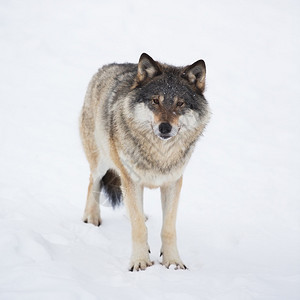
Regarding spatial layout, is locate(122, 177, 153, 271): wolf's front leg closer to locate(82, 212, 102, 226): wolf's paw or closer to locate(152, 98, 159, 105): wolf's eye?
locate(152, 98, 159, 105): wolf's eye

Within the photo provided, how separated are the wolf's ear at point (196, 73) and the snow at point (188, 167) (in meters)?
1.80

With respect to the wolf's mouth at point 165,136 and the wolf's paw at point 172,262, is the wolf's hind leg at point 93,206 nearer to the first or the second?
the wolf's paw at point 172,262

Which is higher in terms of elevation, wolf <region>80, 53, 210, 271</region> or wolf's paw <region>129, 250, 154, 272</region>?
wolf <region>80, 53, 210, 271</region>

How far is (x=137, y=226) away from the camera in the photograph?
3.60 meters

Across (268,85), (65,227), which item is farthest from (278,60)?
(65,227)

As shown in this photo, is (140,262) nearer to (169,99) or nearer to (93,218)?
(93,218)

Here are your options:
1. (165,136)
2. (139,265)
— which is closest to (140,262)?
(139,265)

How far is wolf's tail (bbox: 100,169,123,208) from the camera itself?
4754mm

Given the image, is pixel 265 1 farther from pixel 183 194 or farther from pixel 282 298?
pixel 282 298

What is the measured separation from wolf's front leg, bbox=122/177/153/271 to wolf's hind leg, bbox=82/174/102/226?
1.04 m

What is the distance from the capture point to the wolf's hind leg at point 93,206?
182 inches

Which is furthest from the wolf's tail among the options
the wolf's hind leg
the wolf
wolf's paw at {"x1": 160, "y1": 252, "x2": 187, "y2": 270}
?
wolf's paw at {"x1": 160, "y1": 252, "x2": 187, "y2": 270}

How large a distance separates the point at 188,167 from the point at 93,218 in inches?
104

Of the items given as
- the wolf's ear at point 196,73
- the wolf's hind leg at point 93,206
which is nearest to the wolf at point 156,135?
the wolf's ear at point 196,73
